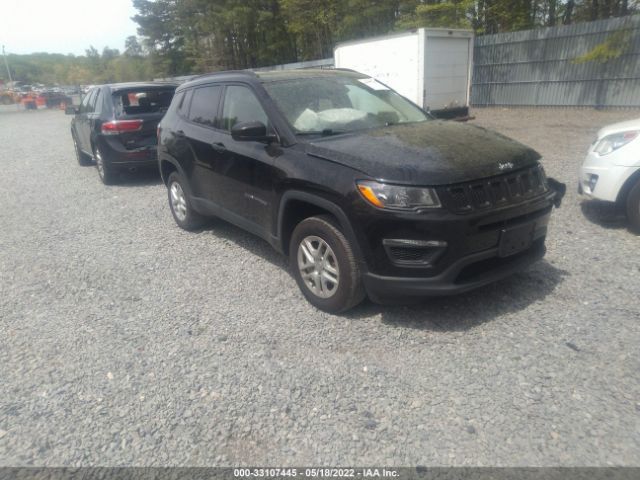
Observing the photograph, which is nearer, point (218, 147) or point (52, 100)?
point (218, 147)

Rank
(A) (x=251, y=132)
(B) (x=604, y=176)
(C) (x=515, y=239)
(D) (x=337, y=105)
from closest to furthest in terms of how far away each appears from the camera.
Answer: (C) (x=515, y=239)
(A) (x=251, y=132)
(D) (x=337, y=105)
(B) (x=604, y=176)

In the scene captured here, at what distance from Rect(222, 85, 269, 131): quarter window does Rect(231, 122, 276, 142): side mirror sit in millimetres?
202

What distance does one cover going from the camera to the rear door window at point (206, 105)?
16.1 ft

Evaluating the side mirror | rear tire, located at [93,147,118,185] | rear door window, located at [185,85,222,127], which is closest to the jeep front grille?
the side mirror

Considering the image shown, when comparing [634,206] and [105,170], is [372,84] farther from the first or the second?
[105,170]

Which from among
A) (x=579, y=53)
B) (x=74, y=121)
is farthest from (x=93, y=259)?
(x=579, y=53)

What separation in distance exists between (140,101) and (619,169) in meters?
7.47

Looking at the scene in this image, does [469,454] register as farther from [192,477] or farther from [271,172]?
[271,172]

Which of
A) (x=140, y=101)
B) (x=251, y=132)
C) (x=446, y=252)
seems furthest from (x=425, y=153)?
(x=140, y=101)

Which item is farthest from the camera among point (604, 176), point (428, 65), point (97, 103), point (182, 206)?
point (428, 65)

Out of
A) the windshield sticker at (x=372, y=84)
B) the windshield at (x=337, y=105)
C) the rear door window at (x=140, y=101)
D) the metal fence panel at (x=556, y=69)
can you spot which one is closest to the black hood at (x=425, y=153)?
the windshield at (x=337, y=105)

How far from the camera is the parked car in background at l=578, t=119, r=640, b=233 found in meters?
4.76

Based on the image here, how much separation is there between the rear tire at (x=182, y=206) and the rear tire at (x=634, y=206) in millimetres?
4571

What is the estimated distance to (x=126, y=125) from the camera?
8266 millimetres
